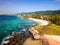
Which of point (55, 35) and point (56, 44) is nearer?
point (56, 44)

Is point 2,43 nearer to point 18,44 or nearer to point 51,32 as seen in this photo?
point 18,44

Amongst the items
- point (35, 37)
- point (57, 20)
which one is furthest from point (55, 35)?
point (57, 20)

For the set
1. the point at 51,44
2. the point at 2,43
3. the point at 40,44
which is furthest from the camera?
the point at 2,43

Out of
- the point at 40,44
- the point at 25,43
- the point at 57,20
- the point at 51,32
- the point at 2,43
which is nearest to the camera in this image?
the point at 40,44

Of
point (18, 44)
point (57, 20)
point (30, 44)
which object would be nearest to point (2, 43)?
point (18, 44)

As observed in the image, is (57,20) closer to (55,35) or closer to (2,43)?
(55,35)

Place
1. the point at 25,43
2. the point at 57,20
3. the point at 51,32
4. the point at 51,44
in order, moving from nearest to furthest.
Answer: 1. the point at 51,44
2. the point at 25,43
3. the point at 51,32
4. the point at 57,20

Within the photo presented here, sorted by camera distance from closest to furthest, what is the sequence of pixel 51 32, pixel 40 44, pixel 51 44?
1. pixel 51 44
2. pixel 40 44
3. pixel 51 32

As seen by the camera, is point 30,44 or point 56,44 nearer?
point 56,44

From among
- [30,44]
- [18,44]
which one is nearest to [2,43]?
[18,44]
